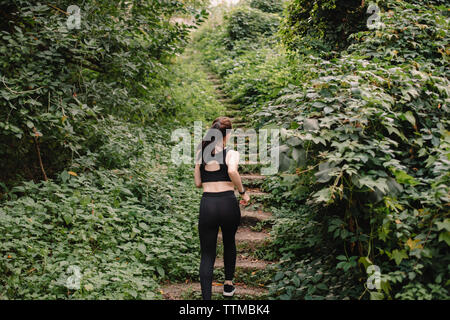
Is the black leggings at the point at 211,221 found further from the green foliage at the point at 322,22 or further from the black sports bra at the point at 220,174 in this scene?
the green foliage at the point at 322,22

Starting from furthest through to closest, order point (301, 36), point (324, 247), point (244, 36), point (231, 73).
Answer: point (244, 36), point (231, 73), point (301, 36), point (324, 247)

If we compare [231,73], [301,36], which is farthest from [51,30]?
[231,73]

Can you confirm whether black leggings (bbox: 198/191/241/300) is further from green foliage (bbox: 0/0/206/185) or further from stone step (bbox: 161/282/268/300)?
green foliage (bbox: 0/0/206/185)

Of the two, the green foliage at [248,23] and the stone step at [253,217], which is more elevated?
the green foliage at [248,23]

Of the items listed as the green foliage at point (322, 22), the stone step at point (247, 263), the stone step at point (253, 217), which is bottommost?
the stone step at point (247, 263)

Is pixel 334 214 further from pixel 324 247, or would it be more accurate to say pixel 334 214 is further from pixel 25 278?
pixel 25 278

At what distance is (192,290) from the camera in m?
4.25

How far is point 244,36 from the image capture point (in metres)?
14.1

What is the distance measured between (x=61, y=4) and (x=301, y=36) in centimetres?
433

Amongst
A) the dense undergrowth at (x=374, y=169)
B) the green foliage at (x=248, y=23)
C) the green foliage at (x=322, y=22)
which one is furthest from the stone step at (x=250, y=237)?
the green foliage at (x=248, y=23)

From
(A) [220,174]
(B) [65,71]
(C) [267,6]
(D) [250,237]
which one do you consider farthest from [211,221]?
(C) [267,6]

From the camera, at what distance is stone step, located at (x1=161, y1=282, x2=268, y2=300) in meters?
4.14

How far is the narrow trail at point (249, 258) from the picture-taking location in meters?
4.22

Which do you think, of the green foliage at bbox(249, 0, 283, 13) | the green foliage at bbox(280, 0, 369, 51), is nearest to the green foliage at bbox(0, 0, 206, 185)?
the green foliage at bbox(280, 0, 369, 51)
